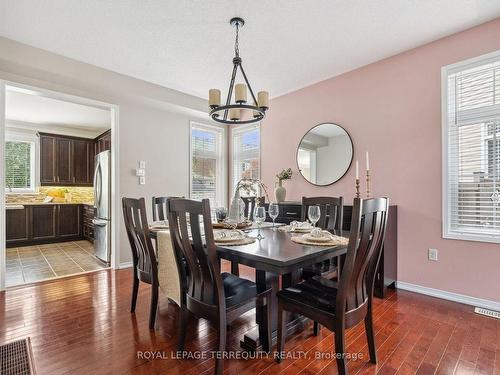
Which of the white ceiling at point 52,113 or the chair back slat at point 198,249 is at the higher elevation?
the white ceiling at point 52,113

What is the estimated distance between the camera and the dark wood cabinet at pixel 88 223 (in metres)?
5.68

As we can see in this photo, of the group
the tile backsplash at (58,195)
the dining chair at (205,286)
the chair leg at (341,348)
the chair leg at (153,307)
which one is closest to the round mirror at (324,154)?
the dining chair at (205,286)

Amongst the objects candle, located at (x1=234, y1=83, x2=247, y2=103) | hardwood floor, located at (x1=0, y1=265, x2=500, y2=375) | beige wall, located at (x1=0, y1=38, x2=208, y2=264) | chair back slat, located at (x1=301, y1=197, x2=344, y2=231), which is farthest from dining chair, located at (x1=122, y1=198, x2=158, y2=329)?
beige wall, located at (x1=0, y1=38, x2=208, y2=264)

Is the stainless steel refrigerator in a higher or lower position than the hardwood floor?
higher

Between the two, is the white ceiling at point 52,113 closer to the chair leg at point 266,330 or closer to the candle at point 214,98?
the candle at point 214,98

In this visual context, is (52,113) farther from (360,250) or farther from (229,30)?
(360,250)

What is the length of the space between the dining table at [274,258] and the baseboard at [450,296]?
156 centimetres

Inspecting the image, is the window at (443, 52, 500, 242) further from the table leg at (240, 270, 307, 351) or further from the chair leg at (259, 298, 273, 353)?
the chair leg at (259, 298, 273, 353)

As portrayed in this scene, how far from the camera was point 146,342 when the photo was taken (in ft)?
6.53

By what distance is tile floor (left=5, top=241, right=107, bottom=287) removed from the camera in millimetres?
3594

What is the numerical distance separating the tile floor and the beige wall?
30.3 inches

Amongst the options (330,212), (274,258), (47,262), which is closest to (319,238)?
(274,258)

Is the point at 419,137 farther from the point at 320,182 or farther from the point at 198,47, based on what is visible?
the point at 198,47

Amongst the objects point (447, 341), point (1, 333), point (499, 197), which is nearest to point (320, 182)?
point (499, 197)
